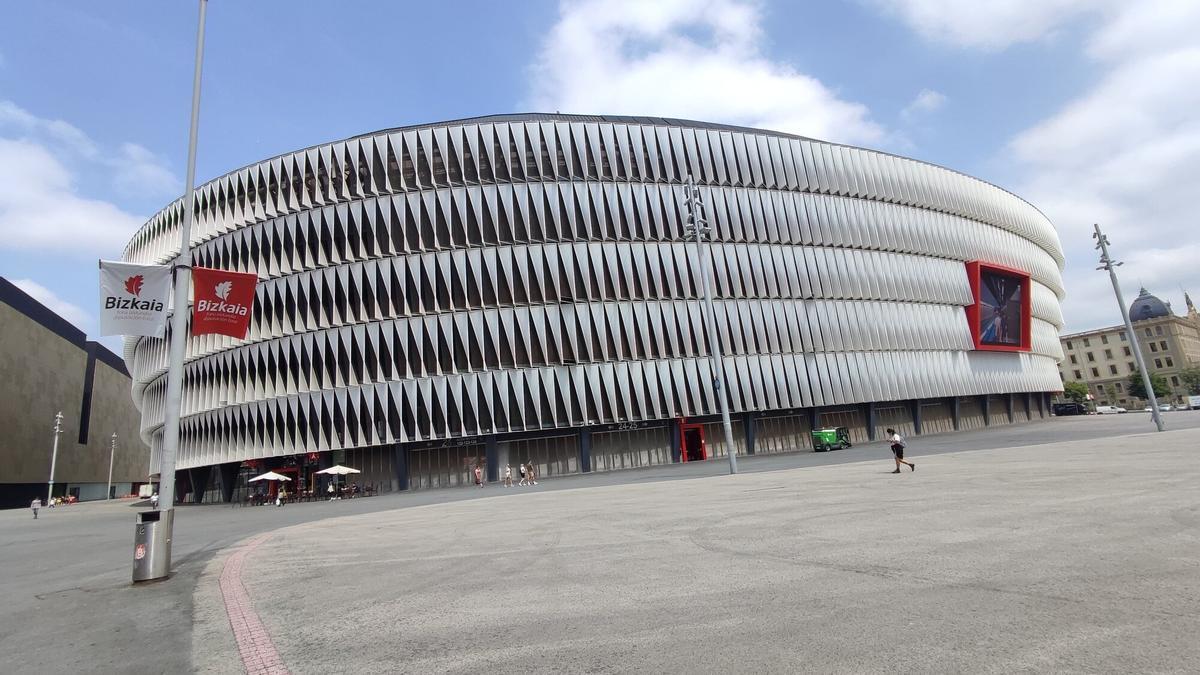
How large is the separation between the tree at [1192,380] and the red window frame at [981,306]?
74.7 m

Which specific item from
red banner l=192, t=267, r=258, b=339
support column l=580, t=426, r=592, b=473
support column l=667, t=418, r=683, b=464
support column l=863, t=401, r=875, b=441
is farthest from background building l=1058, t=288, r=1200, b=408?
red banner l=192, t=267, r=258, b=339

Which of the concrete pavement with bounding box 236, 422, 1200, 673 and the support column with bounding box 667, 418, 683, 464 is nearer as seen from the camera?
the concrete pavement with bounding box 236, 422, 1200, 673

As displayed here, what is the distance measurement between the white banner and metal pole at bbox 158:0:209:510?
0.31 m

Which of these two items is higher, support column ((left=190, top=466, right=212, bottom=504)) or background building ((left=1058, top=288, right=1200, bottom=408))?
background building ((left=1058, top=288, right=1200, bottom=408))

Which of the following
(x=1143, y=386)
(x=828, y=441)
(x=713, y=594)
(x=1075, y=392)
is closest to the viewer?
(x=713, y=594)

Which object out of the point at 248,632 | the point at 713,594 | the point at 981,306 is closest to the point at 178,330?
the point at 248,632

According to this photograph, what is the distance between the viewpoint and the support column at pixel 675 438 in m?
48.2

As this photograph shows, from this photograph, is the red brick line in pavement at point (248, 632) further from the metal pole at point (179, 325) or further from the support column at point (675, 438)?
the support column at point (675, 438)

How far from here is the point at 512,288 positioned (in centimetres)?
4559

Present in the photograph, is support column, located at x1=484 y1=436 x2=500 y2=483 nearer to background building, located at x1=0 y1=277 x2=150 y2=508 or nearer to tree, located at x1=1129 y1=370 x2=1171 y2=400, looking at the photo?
background building, located at x1=0 y1=277 x2=150 y2=508

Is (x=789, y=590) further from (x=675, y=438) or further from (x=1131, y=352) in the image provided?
(x=1131, y=352)

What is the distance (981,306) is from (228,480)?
7345 centimetres

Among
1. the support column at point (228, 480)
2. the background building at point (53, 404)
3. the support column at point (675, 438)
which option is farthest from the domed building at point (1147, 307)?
the background building at point (53, 404)

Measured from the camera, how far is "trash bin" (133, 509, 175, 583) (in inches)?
388
